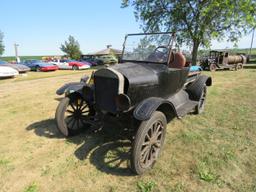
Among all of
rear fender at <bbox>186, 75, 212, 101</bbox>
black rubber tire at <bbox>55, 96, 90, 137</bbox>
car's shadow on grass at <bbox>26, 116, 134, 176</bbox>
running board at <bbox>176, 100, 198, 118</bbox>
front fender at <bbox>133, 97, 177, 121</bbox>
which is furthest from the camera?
rear fender at <bbox>186, 75, 212, 101</bbox>

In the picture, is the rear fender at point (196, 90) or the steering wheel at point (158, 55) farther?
the rear fender at point (196, 90)

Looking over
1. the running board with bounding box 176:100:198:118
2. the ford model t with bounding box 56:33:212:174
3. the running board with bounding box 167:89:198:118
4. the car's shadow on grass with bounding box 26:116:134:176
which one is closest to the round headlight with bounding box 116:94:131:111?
the ford model t with bounding box 56:33:212:174

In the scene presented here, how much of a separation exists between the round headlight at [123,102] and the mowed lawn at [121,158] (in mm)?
521

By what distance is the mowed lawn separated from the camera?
2529mm

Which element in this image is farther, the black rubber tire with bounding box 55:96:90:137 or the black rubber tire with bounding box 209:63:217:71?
the black rubber tire with bounding box 209:63:217:71

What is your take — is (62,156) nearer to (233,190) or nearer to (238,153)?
(233,190)

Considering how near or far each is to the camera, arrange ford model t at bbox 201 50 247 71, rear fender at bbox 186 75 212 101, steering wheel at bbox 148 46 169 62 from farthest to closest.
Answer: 1. ford model t at bbox 201 50 247 71
2. rear fender at bbox 186 75 212 101
3. steering wheel at bbox 148 46 169 62

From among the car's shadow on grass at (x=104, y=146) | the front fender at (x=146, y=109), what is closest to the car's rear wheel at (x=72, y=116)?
the car's shadow on grass at (x=104, y=146)

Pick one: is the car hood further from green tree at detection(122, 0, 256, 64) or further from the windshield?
green tree at detection(122, 0, 256, 64)

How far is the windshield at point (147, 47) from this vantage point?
4.04 m

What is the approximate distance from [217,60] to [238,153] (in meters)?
16.5

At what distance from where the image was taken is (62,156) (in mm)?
3186

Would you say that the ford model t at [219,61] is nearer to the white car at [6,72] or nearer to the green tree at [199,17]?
the green tree at [199,17]

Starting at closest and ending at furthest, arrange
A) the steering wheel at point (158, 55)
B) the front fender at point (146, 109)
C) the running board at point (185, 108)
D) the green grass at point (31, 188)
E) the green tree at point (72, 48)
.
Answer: the green grass at point (31, 188), the front fender at point (146, 109), the running board at point (185, 108), the steering wheel at point (158, 55), the green tree at point (72, 48)
